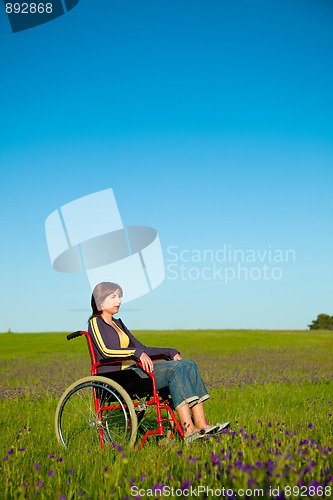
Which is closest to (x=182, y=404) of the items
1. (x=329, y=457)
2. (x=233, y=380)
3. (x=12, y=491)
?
(x=329, y=457)

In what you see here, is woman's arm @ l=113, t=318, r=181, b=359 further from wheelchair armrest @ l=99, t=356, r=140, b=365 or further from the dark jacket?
wheelchair armrest @ l=99, t=356, r=140, b=365

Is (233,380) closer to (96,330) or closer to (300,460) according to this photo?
(96,330)

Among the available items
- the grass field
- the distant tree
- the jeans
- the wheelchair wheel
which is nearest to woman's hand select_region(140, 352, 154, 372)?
the jeans

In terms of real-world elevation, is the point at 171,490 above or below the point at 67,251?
below

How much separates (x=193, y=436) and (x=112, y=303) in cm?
157

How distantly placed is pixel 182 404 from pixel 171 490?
157 centimetres

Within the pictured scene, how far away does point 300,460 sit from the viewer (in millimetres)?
2699

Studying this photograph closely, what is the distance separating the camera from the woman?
3.98m

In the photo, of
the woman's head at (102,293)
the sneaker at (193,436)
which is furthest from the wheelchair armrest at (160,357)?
the sneaker at (193,436)

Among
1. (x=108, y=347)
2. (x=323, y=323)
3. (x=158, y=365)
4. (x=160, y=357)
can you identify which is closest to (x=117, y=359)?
(x=108, y=347)

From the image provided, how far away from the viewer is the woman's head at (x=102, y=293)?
4.63 meters

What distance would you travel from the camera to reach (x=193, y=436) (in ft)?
12.3

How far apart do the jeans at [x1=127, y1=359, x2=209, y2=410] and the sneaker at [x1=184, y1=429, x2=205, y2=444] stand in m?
0.28

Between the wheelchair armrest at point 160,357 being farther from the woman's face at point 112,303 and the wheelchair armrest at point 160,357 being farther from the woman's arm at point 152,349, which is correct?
the woman's face at point 112,303
